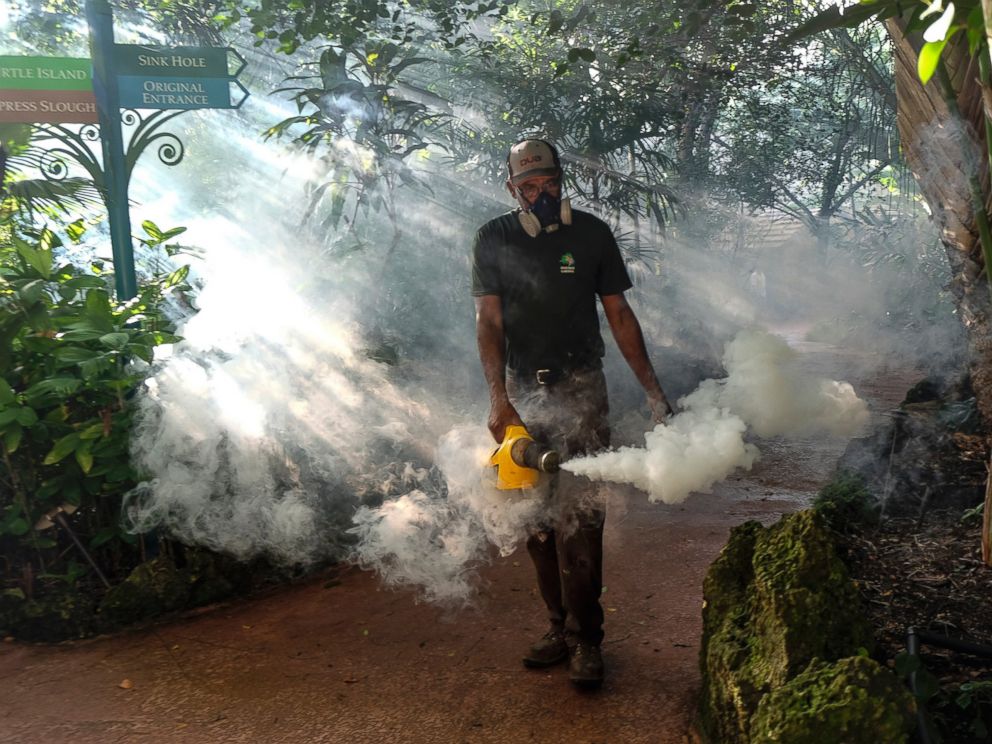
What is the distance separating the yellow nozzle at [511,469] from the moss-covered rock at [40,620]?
91.9 inches

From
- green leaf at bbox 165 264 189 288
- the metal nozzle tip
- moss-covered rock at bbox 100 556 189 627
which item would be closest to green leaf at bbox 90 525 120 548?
moss-covered rock at bbox 100 556 189 627

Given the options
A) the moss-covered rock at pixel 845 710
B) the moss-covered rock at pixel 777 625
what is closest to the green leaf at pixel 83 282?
the moss-covered rock at pixel 777 625

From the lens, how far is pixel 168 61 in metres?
4.71

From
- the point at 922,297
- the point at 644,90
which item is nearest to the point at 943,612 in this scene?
the point at 644,90

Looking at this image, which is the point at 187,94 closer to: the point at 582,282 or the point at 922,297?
the point at 582,282

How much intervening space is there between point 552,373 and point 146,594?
228cm

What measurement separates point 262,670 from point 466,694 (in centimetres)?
92

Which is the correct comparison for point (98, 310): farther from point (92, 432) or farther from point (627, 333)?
point (627, 333)

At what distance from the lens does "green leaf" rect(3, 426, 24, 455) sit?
3.99 meters

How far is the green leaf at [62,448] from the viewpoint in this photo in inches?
161

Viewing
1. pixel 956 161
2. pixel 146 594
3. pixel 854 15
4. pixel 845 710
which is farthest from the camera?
pixel 146 594

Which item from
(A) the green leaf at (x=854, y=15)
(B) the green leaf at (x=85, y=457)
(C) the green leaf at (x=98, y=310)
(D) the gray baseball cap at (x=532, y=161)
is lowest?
(B) the green leaf at (x=85, y=457)

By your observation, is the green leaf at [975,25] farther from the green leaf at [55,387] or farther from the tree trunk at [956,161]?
the green leaf at [55,387]

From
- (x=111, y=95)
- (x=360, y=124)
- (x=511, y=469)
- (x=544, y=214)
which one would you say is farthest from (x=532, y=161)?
(x=360, y=124)
